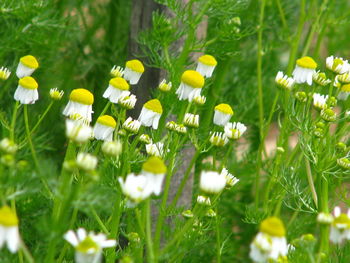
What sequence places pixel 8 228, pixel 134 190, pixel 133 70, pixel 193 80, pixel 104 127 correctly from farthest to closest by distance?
pixel 133 70 → pixel 193 80 → pixel 104 127 → pixel 134 190 → pixel 8 228

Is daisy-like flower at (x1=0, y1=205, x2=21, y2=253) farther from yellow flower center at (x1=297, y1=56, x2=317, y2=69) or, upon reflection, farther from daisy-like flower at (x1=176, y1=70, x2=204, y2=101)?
yellow flower center at (x1=297, y1=56, x2=317, y2=69)

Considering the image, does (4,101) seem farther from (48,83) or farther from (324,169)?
(324,169)

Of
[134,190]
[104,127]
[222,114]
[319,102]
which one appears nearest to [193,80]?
[222,114]

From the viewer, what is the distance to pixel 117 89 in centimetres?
162

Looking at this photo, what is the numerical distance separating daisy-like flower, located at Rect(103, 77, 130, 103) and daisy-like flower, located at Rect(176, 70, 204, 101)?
0.45ft

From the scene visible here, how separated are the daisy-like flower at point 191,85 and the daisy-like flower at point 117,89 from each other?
14cm

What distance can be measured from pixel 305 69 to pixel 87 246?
3.05ft

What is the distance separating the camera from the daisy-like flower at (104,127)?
1510 millimetres

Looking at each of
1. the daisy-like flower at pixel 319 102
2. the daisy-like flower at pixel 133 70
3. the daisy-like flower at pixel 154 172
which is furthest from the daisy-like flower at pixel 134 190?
the daisy-like flower at pixel 319 102

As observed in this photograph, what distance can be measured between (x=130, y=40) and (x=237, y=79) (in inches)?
29.2

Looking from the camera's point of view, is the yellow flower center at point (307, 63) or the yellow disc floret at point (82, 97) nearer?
the yellow disc floret at point (82, 97)

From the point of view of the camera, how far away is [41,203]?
2070mm

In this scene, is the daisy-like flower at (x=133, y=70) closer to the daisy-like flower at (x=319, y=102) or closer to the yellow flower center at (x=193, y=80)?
the yellow flower center at (x=193, y=80)

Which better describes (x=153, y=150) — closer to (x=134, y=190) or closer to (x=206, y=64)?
(x=206, y=64)
